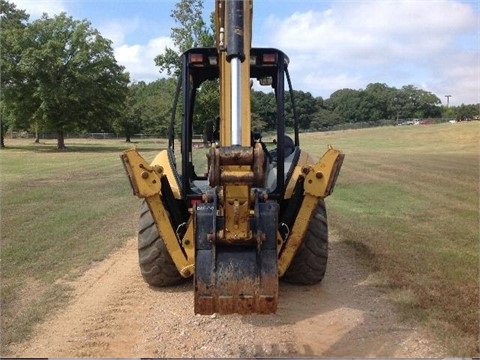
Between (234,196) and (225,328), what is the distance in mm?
1466

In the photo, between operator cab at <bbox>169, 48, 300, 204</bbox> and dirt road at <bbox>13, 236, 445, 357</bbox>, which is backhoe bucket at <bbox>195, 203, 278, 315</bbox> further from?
operator cab at <bbox>169, 48, 300, 204</bbox>

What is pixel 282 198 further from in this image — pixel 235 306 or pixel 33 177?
pixel 33 177

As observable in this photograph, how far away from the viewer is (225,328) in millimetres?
5469

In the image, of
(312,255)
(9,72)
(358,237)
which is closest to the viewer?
(312,255)

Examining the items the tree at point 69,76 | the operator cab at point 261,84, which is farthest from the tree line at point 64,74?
the operator cab at point 261,84

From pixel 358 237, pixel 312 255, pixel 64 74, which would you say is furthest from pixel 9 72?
pixel 312 255

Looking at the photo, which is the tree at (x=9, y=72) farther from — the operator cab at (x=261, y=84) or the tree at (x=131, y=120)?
the operator cab at (x=261, y=84)

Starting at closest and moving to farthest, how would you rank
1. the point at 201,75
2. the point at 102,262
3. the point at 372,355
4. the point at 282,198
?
the point at 372,355 → the point at 282,198 → the point at 201,75 → the point at 102,262

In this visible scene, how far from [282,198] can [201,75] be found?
1717mm

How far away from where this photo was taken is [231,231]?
468 centimetres

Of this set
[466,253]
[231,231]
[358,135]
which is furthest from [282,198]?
[358,135]

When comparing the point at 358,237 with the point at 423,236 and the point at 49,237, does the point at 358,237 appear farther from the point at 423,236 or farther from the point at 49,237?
the point at 49,237

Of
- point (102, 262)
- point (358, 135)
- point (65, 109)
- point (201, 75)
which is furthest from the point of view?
point (358, 135)

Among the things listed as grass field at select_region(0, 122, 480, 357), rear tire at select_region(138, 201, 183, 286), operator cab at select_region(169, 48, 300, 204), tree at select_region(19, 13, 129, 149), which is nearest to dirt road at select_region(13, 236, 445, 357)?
rear tire at select_region(138, 201, 183, 286)
